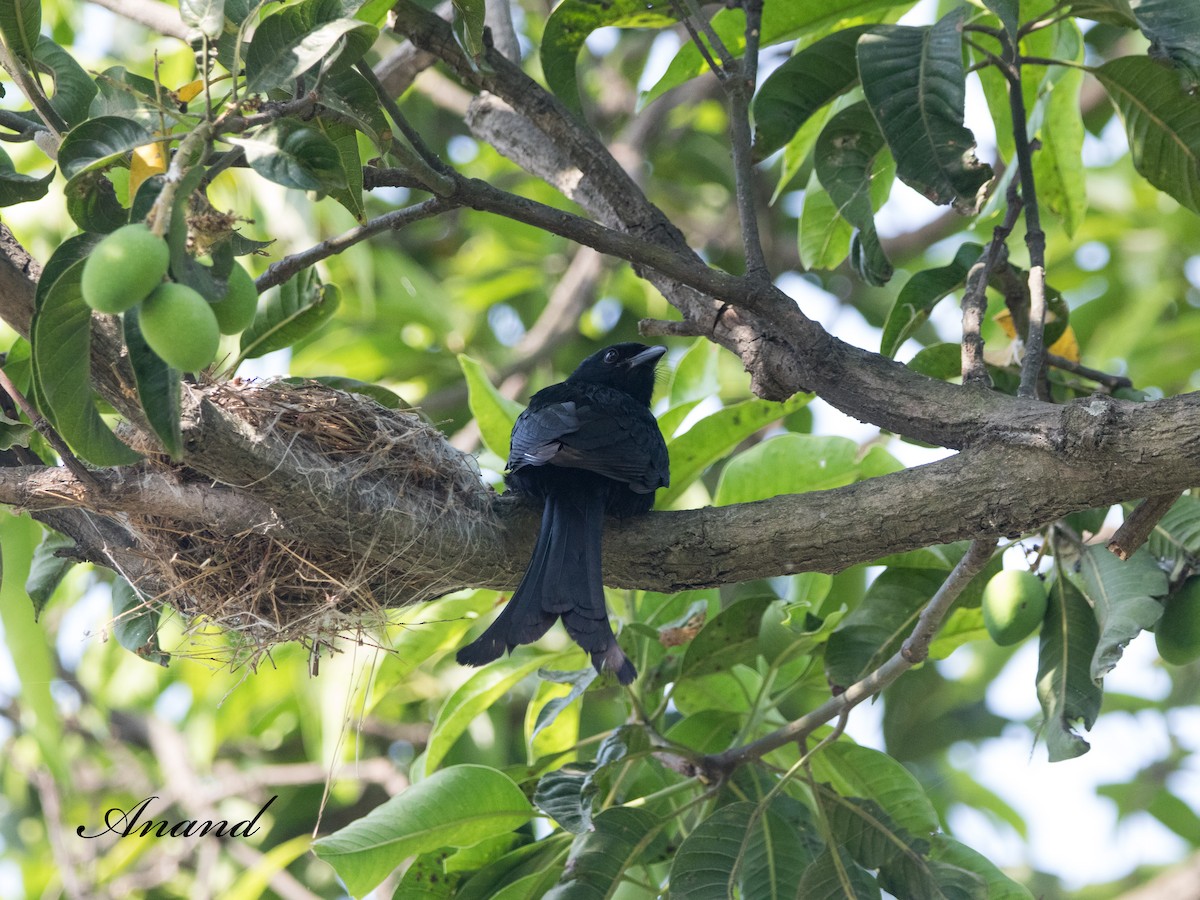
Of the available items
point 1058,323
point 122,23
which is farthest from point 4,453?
point 122,23

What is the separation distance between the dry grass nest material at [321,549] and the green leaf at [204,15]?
88 cm

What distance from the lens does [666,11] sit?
3059 millimetres

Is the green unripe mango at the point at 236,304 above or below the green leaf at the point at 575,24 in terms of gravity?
below

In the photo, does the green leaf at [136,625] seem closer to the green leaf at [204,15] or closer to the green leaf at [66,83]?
the green leaf at [66,83]

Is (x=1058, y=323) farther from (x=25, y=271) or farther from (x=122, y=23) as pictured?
(x=122, y=23)

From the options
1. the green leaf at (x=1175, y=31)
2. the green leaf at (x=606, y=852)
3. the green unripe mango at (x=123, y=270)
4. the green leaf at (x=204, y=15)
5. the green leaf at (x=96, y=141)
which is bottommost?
the green leaf at (x=606, y=852)

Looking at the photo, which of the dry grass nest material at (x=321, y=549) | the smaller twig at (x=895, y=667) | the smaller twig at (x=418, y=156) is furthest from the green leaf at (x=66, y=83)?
the smaller twig at (x=895, y=667)

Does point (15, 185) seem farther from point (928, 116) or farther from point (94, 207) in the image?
point (928, 116)

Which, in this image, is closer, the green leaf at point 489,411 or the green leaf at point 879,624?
the green leaf at point 879,624

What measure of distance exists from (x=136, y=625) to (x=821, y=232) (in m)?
2.10

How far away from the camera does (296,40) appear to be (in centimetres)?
190

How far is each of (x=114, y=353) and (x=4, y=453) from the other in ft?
2.19

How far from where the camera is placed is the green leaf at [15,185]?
79.4 inches

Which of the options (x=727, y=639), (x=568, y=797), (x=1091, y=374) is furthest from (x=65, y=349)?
(x=1091, y=374)
